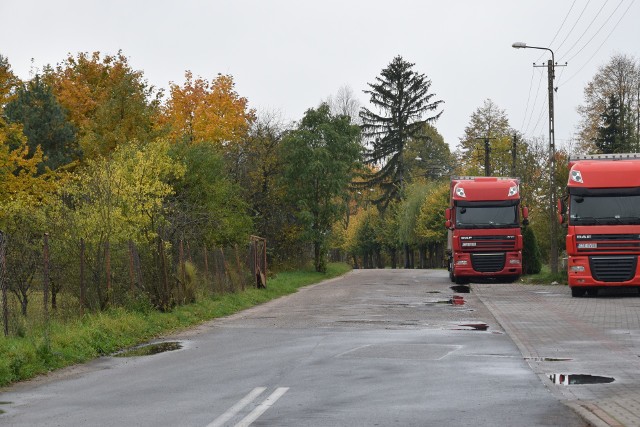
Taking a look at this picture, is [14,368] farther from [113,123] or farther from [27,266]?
[113,123]

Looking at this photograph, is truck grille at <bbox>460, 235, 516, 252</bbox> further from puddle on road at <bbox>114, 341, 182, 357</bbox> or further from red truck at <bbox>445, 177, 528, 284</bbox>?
puddle on road at <bbox>114, 341, 182, 357</bbox>

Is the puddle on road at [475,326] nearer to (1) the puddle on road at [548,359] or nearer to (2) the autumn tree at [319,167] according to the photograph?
(1) the puddle on road at [548,359]

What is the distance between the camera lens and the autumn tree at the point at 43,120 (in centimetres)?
5062

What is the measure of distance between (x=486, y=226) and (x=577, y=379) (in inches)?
1078

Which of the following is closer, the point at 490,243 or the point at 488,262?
the point at 490,243

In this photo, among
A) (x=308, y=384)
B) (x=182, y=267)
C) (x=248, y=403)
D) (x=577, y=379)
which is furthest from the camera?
(x=182, y=267)

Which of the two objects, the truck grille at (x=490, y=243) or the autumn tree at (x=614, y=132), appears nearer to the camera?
the truck grille at (x=490, y=243)

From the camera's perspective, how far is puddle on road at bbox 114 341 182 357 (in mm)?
15308

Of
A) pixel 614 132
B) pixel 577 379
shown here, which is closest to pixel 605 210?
pixel 577 379

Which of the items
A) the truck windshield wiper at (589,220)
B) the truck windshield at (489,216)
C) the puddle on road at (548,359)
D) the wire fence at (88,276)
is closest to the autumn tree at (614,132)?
the truck windshield at (489,216)

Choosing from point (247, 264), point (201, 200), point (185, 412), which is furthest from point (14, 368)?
point (201, 200)

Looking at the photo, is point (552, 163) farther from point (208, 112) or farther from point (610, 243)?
point (208, 112)

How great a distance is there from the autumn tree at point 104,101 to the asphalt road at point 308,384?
997 inches

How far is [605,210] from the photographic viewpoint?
2823cm
